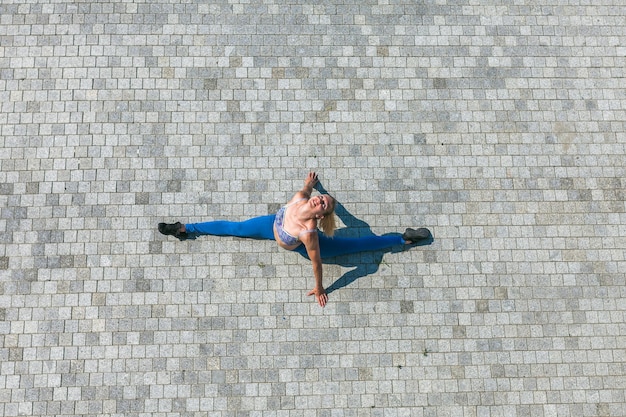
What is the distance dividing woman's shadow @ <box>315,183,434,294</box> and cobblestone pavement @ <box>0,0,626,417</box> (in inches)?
1.4

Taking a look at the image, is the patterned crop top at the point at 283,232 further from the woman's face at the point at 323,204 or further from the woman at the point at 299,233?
the woman's face at the point at 323,204

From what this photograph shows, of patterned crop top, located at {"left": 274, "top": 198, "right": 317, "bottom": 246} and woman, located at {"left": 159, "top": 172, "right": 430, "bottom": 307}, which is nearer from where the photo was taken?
woman, located at {"left": 159, "top": 172, "right": 430, "bottom": 307}

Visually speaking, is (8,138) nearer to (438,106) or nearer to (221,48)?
(221,48)

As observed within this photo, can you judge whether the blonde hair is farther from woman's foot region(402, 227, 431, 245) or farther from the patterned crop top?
woman's foot region(402, 227, 431, 245)

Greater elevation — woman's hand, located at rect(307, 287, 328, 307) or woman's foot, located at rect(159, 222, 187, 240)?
woman's foot, located at rect(159, 222, 187, 240)

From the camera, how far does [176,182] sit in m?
8.30

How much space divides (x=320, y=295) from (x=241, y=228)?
1547 millimetres

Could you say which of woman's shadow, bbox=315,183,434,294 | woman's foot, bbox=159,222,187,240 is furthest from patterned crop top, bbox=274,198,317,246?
woman's foot, bbox=159,222,187,240

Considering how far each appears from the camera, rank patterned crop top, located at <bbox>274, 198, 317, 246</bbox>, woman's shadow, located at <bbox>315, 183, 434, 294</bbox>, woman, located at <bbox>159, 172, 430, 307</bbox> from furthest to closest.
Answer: woman's shadow, located at <bbox>315, 183, 434, 294</bbox>
patterned crop top, located at <bbox>274, 198, 317, 246</bbox>
woman, located at <bbox>159, 172, 430, 307</bbox>

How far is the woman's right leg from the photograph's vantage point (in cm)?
784

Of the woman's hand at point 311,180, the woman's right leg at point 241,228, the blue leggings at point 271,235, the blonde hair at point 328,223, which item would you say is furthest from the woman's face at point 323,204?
the woman's right leg at point 241,228

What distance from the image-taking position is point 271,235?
7887 millimetres

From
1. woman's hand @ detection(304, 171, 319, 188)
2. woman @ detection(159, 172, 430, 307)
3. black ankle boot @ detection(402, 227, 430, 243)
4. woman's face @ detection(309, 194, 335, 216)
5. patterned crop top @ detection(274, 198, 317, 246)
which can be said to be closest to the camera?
woman's face @ detection(309, 194, 335, 216)

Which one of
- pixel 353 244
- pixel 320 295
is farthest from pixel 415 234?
pixel 320 295
